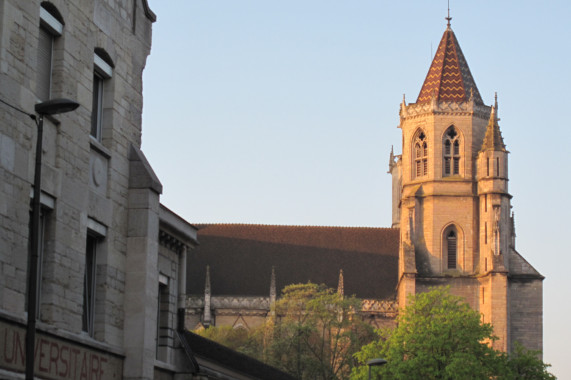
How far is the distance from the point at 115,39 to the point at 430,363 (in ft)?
130

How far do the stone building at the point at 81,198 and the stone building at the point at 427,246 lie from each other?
175ft

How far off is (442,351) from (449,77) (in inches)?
1164

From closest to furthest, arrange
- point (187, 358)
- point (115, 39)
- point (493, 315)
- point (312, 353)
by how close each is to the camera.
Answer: point (115, 39) → point (187, 358) → point (312, 353) → point (493, 315)

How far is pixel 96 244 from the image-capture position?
22.1 metres

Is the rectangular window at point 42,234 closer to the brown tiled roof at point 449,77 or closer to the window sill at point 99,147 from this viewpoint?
the window sill at point 99,147

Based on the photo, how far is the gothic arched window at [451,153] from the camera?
277 ft

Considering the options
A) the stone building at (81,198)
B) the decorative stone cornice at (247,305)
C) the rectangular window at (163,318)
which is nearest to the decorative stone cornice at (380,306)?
the decorative stone cornice at (247,305)

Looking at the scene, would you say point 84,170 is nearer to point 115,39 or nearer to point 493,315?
point 115,39

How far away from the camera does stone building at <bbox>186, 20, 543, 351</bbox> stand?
265 ft

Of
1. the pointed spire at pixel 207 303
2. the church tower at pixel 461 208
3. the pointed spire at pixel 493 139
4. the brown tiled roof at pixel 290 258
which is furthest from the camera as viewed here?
the brown tiled roof at pixel 290 258

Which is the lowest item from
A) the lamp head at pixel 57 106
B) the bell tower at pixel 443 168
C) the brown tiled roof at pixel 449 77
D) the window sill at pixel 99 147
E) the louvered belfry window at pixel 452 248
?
the lamp head at pixel 57 106

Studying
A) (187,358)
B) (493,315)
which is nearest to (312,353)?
(493,315)

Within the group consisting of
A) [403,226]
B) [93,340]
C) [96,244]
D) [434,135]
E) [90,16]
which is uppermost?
[434,135]

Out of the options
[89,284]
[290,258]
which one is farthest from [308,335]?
[89,284]
